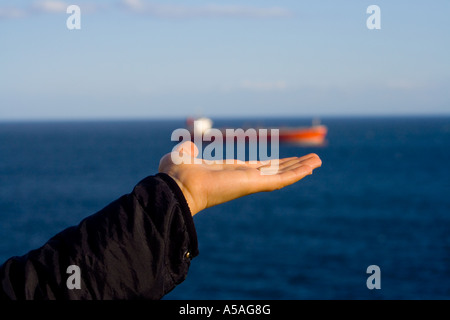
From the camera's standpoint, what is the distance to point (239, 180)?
1.88 m

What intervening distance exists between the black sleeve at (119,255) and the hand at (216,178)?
0.17 meters

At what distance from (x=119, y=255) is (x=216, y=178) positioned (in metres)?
0.48

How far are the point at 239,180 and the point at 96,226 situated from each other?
53 centimetres

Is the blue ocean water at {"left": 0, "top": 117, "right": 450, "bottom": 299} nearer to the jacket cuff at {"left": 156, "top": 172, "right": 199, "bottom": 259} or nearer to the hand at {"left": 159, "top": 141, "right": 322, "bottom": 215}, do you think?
the hand at {"left": 159, "top": 141, "right": 322, "bottom": 215}

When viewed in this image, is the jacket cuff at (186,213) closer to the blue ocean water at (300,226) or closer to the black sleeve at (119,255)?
the black sleeve at (119,255)

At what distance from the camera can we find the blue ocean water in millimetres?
29791

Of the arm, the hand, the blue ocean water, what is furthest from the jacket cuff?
the blue ocean water

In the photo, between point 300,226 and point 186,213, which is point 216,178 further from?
point 300,226

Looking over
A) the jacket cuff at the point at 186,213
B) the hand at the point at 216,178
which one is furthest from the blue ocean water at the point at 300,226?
the jacket cuff at the point at 186,213

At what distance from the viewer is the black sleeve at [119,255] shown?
1.50 m

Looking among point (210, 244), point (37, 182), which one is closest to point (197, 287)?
point (210, 244)

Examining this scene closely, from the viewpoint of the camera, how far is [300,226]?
43.5 m

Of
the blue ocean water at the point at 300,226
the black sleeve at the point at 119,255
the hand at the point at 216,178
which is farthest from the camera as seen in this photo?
the blue ocean water at the point at 300,226
